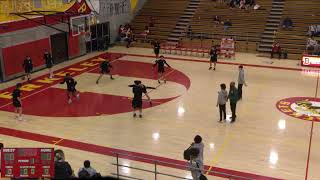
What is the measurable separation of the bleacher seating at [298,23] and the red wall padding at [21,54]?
16164mm

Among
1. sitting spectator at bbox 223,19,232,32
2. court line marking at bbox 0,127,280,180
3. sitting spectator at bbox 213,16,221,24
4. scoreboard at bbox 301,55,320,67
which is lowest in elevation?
court line marking at bbox 0,127,280,180

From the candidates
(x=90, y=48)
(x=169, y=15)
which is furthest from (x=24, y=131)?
(x=169, y=15)

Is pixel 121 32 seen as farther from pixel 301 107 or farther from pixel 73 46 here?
pixel 301 107

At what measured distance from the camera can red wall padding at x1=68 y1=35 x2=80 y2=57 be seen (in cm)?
2676

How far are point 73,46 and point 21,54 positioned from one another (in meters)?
5.17

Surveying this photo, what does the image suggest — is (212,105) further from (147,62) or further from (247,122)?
(147,62)

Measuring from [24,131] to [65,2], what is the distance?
11.1m

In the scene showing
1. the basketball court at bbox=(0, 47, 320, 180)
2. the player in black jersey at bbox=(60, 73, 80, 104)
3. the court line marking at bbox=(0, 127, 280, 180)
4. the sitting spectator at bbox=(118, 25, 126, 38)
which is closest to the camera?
the court line marking at bbox=(0, 127, 280, 180)

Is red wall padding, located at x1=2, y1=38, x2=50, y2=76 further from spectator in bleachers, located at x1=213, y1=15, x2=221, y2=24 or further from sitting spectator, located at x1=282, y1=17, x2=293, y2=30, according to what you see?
sitting spectator, located at x1=282, y1=17, x2=293, y2=30

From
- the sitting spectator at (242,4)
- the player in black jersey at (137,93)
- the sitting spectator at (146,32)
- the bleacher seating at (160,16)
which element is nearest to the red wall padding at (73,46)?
the sitting spectator at (146,32)

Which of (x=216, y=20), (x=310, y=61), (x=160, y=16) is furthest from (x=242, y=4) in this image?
(x=310, y=61)

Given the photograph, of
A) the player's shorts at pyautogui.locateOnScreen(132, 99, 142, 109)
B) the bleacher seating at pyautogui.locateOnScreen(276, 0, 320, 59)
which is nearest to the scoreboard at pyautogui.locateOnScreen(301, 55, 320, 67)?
the bleacher seating at pyautogui.locateOnScreen(276, 0, 320, 59)

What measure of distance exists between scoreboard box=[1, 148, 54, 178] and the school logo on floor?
1045 centimetres

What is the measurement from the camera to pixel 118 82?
839 inches
